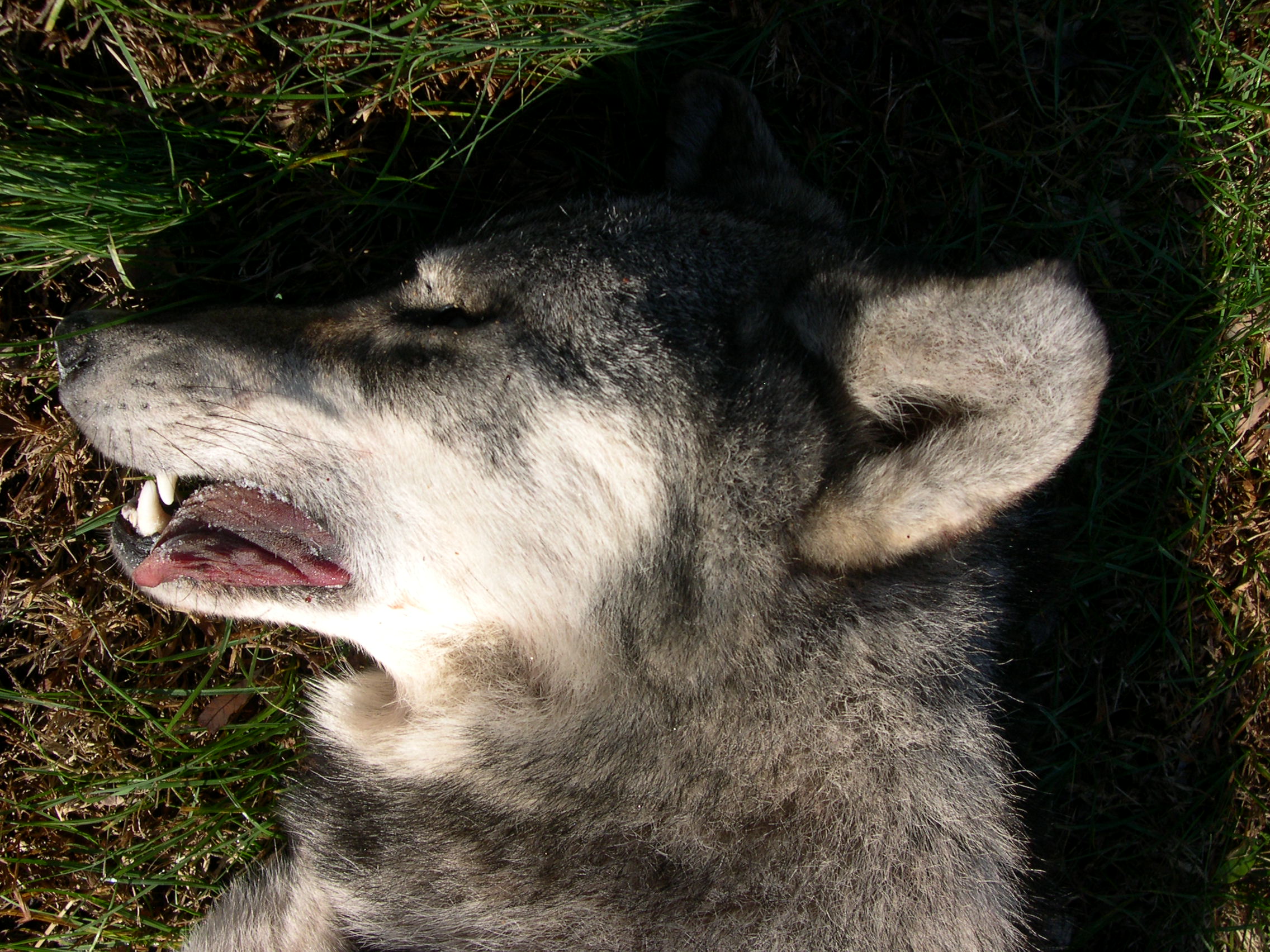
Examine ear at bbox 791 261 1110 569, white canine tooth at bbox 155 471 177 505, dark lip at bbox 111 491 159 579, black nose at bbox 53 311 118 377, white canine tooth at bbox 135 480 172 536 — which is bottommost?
dark lip at bbox 111 491 159 579

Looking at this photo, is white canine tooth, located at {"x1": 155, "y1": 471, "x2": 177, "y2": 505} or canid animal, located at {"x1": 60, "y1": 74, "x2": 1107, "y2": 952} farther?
white canine tooth, located at {"x1": 155, "y1": 471, "x2": 177, "y2": 505}

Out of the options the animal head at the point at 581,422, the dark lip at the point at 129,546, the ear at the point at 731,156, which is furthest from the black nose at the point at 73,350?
the ear at the point at 731,156

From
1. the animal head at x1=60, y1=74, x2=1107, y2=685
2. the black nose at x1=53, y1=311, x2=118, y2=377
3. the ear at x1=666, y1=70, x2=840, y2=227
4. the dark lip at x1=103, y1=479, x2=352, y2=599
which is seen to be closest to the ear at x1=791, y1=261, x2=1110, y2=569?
the animal head at x1=60, y1=74, x2=1107, y2=685

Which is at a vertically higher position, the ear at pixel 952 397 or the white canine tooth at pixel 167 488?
the ear at pixel 952 397

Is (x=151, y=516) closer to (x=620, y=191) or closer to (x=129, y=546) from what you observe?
(x=129, y=546)

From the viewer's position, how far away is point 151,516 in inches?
111

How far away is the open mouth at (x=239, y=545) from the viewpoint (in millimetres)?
2430

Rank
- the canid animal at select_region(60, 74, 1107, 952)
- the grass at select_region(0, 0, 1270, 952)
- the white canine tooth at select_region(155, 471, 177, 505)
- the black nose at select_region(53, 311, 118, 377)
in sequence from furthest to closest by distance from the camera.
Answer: the grass at select_region(0, 0, 1270, 952)
the white canine tooth at select_region(155, 471, 177, 505)
the black nose at select_region(53, 311, 118, 377)
the canid animal at select_region(60, 74, 1107, 952)

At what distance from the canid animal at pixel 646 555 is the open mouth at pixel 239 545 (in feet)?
0.04

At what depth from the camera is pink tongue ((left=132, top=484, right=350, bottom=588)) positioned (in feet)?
7.98

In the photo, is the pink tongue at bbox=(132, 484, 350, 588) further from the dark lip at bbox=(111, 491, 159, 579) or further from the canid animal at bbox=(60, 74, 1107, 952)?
the dark lip at bbox=(111, 491, 159, 579)

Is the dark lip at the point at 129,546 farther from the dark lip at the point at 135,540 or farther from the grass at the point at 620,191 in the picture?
the grass at the point at 620,191

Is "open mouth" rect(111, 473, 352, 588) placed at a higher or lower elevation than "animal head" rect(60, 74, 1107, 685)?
lower

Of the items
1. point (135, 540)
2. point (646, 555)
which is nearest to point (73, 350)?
point (135, 540)
